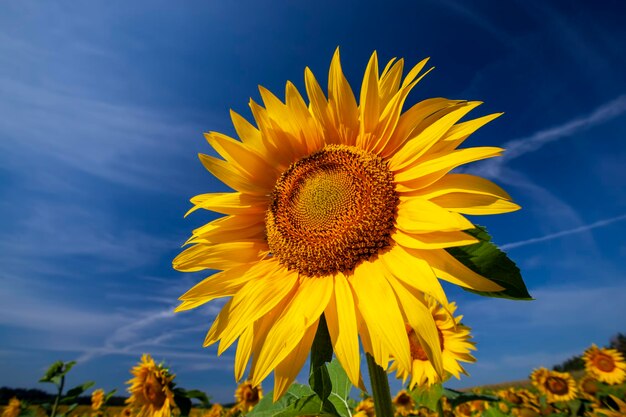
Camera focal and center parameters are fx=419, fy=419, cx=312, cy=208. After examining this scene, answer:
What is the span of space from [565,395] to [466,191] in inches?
476

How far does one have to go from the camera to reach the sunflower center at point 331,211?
8.91ft

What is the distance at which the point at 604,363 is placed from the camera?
1231cm

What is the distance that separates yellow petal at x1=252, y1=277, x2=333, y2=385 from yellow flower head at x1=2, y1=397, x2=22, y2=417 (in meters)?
13.3

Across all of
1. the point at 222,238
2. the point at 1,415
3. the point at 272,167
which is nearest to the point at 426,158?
the point at 272,167

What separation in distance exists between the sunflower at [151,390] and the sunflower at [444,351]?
3.63 metres

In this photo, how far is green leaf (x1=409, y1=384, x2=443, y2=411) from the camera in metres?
5.07

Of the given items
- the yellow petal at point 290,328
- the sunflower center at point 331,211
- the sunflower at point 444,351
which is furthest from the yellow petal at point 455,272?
the sunflower at point 444,351

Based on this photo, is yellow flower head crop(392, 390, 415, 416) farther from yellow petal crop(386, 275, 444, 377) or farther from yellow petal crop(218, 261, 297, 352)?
yellow petal crop(386, 275, 444, 377)

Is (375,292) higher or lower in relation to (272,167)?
lower

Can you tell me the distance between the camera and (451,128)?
2.60 metres

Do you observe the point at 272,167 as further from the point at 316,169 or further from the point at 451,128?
the point at 451,128

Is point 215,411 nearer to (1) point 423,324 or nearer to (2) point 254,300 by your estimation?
(2) point 254,300

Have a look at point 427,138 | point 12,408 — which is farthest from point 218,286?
point 12,408

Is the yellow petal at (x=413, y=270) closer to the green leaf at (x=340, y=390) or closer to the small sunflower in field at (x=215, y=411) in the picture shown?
the green leaf at (x=340, y=390)
